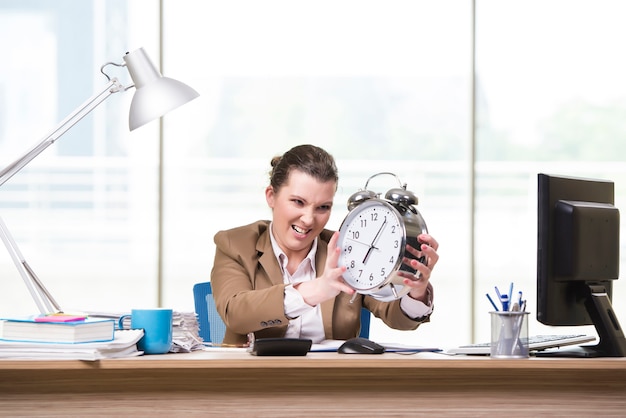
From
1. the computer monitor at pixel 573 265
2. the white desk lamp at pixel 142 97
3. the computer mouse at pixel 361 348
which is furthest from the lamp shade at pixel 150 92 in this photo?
the computer monitor at pixel 573 265

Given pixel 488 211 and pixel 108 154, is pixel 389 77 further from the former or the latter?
pixel 108 154

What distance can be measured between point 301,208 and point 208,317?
1.80 ft

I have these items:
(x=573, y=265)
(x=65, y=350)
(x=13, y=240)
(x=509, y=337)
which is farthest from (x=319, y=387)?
(x=13, y=240)

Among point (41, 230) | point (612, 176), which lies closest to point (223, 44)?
point (41, 230)

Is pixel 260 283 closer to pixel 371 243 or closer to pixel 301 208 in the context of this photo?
pixel 301 208

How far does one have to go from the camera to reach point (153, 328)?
1.96 metres

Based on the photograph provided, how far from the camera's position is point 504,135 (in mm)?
4434

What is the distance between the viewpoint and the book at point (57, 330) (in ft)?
6.05

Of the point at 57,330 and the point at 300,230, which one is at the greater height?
the point at 300,230

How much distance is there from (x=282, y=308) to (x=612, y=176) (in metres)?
2.91

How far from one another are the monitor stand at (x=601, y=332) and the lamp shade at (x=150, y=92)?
3.54ft

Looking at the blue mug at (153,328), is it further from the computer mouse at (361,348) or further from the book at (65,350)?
the computer mouse at (361,348)

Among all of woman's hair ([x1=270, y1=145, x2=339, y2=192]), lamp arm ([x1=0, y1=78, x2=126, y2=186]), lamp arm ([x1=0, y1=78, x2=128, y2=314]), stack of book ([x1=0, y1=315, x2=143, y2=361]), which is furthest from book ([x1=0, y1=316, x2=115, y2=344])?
woman's hair ([x1=270, y1=145, x2=339, y2=192])

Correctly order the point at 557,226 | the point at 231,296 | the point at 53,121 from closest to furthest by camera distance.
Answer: the point at 557,226 → the point at 231,296 → the point at 53,121
